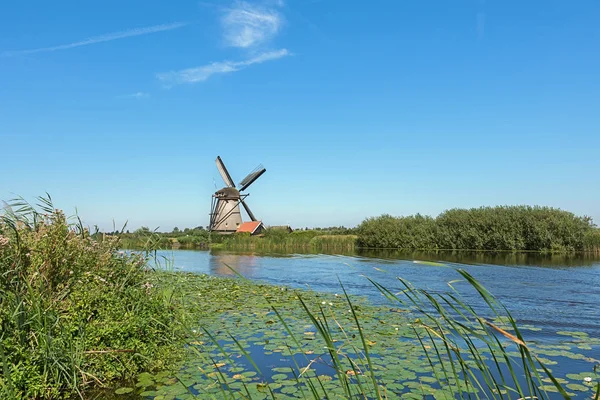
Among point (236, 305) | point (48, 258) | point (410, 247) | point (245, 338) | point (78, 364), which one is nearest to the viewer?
point (78, 364)

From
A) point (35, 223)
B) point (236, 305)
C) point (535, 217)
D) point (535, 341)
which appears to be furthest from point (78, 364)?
point (535, 217)

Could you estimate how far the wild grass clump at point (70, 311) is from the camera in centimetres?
425

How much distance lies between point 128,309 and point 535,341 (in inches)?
242

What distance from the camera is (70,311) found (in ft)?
15.9

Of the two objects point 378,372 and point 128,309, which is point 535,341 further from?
point 128,309

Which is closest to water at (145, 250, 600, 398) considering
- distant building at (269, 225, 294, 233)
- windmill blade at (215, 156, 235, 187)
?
distant building at (269, 225, 294, 233)

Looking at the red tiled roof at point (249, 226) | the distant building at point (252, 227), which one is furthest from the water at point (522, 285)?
the red tiled roof at point (249, 226)

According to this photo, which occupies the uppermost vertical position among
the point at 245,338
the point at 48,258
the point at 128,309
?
the point at 48,258

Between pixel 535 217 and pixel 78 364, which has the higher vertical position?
pixel 535 217

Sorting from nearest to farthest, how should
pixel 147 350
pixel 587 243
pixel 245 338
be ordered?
pixel 147 350 < pixel 245 338 < pixel 587 243

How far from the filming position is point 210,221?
1795 inches

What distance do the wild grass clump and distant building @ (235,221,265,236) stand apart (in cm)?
3783

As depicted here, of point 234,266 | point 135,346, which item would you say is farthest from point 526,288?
point 234,266

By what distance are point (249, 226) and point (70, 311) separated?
40.3 m
